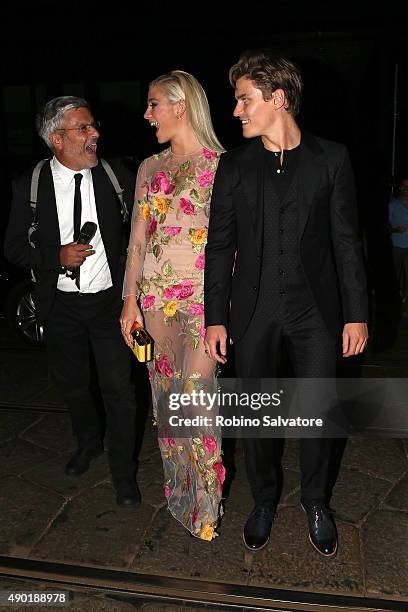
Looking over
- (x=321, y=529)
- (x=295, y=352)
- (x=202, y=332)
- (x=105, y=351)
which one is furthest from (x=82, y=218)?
(x=321, y=529)

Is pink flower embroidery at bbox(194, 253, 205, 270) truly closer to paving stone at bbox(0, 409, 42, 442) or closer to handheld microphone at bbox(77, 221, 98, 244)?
handheld microphone at bbox(77, 221, 98, 244)

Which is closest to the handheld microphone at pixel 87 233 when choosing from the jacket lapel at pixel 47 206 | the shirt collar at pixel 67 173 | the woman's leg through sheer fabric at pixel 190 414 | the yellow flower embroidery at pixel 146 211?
the jacket lapel at pixel 47 206

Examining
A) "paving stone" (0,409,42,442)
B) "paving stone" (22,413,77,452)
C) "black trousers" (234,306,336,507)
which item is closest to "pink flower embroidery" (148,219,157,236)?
"black trousers" (234,306,336,507)

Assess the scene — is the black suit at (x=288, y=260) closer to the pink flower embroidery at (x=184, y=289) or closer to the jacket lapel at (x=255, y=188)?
the jacket lapel at (x=255, y=188)

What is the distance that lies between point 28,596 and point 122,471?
833 mm

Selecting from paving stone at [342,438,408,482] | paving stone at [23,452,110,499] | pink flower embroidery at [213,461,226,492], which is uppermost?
pink flower embroidery at [213,461,226,492]

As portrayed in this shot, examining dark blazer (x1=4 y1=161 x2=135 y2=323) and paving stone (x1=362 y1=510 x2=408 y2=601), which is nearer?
paving stone (x1=362 y1=510 x2=408 y2=601)

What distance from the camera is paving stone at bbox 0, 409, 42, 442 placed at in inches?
170

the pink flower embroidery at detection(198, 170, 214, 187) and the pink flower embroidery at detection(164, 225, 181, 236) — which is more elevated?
the pink flower embroidery at detection(198, 170, 214, 187)

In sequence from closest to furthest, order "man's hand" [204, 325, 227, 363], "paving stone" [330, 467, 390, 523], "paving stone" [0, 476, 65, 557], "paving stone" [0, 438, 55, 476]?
"man's hand" [204, 325, 227, 363]
"paving stone" [0, 476, 65, 557]
"paving stone" [330, 467, 390, 523]
"paving stone" [0, 438, 55, 476]

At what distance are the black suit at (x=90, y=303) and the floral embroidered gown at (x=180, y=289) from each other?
348 millimetres

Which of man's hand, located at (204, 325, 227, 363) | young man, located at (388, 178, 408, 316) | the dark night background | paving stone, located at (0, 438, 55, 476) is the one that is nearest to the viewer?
man's hand, located at (204, 325, 227, 363)

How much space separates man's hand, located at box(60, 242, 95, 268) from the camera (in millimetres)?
3078

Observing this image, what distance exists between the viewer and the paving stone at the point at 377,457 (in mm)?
3684
